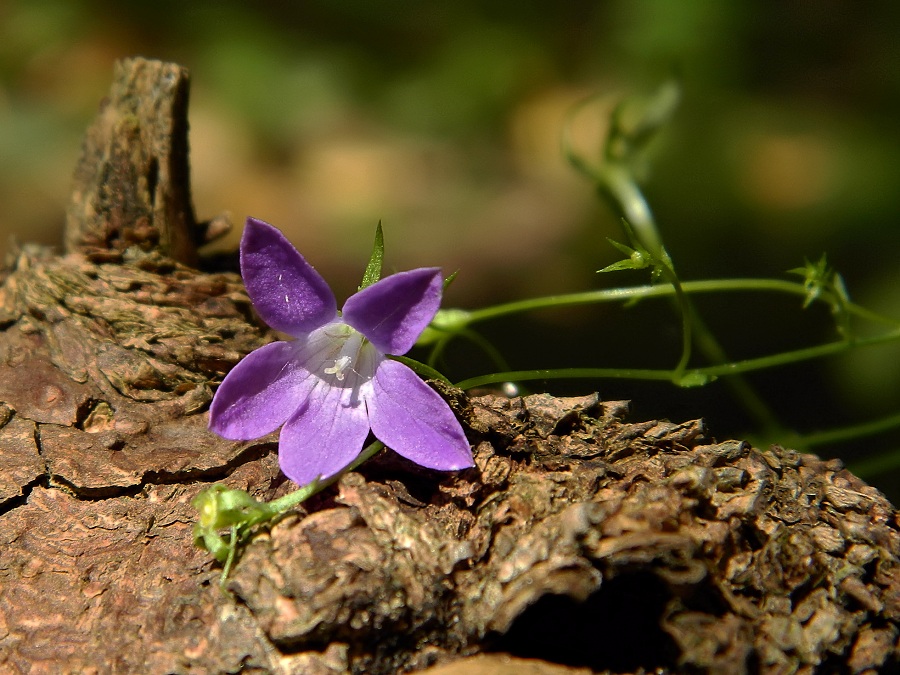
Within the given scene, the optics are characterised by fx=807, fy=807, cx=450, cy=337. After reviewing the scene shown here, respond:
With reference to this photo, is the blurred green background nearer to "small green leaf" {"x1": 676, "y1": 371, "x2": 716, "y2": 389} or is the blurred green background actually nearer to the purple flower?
"small green leaf" {"x1": 676, "y1": 371, "x2": 716, "y2": 389}

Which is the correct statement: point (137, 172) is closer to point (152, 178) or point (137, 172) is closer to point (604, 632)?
point (152, 178)

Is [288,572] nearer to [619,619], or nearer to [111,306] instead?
[619,619]

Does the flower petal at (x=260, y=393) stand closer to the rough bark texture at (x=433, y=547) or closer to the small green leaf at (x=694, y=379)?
the rough bark texture at (x=433, y=547)

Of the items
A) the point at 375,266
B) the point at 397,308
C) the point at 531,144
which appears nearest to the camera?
the point at 397,308

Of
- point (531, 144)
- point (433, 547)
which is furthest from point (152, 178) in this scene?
point (531, 144)

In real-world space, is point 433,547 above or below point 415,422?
below

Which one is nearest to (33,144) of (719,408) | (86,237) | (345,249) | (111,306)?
(345,249)

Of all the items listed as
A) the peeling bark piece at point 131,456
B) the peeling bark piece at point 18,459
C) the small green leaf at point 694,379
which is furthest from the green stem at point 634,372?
the peeling bark piece at point 18,459
